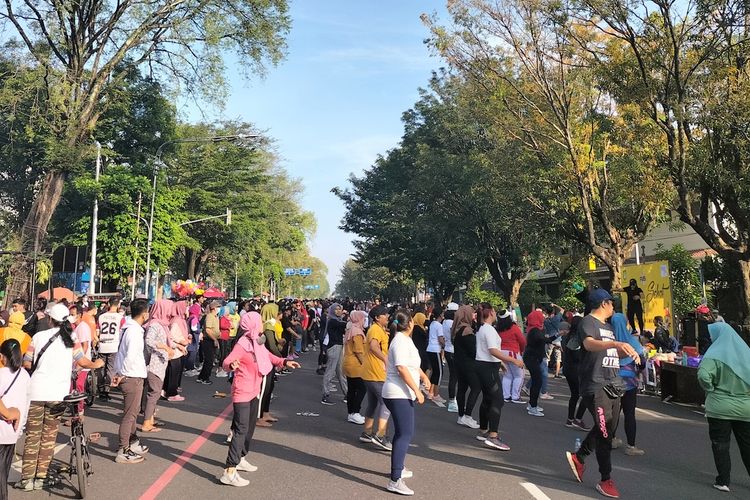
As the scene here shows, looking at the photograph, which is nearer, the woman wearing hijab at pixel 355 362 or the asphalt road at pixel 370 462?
the asphalt road at pixel 370 462

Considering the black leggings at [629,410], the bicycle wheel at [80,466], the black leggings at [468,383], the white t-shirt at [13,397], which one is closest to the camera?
the white t-shirt at [13,397]

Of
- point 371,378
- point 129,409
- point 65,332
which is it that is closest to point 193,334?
point 129,409

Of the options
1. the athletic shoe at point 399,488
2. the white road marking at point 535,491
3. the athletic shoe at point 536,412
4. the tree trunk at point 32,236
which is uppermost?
the tree trunk at point 32,236

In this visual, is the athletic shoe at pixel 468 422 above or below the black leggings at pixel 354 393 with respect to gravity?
below

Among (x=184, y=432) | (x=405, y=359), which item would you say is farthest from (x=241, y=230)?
(x=405, y=359)

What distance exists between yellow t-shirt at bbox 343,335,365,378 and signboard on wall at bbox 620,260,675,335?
10.8 meters

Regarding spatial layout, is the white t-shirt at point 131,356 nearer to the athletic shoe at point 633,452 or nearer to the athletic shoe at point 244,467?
the athletic shoe at point 244,467

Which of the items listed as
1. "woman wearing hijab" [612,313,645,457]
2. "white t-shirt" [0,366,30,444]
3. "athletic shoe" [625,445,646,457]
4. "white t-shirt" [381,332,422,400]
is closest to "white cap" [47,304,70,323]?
"white t-shirt" [0,366,30,444]

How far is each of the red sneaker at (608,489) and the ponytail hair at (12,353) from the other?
17.1 feet

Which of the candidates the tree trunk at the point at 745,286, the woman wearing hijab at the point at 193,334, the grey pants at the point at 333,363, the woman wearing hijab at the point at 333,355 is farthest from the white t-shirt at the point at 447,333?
the tree trunk at the point at 745,286

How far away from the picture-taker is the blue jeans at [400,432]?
17.5 ft

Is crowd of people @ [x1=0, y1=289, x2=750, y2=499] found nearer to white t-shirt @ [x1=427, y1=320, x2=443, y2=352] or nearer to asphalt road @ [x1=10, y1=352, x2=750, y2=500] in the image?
asphalt road @ [x1=10, y1=352, x2=750, y2=500]

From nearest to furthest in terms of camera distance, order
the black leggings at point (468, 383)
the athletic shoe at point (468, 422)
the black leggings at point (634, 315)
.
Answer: the black leggings at point (468, 383) < the athletic shoe at point (468, 422) < the black leggings at point (634, 315)

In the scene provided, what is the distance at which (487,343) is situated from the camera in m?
7.49
